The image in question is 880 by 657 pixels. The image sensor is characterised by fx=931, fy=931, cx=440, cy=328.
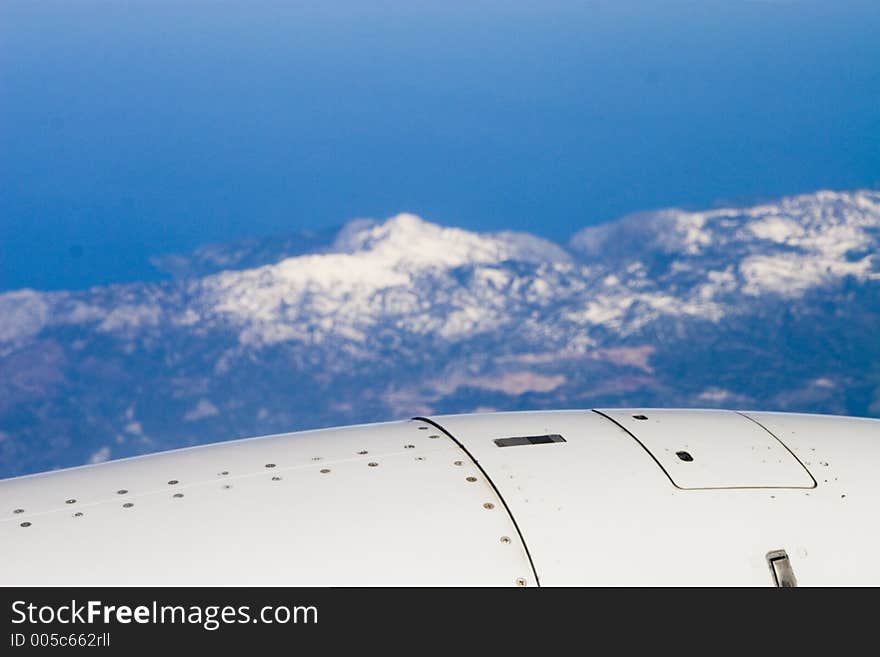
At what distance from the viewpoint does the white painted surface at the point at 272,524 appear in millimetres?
4684

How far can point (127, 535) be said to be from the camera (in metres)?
4.93

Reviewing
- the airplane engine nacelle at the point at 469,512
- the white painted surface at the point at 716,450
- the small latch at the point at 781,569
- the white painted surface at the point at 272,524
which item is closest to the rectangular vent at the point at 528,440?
the airplane engine nacelle at the point at 469,512

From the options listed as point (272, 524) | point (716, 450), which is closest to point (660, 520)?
point (716, 450)

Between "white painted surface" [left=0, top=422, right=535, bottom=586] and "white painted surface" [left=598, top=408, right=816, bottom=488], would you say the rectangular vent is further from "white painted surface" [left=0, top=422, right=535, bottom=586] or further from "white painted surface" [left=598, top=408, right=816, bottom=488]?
"white painted surface" [left=598, top=408, right=816, bottom=488]

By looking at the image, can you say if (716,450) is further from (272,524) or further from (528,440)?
(272,524)

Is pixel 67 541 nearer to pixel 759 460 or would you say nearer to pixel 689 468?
pixel 689 468

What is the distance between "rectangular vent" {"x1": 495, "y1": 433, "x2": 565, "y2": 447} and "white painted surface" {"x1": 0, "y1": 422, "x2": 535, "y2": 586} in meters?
0.31

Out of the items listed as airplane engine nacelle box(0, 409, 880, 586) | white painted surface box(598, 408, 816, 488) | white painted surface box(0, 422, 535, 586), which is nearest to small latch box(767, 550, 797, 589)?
airplane engine nacelle box(0, 409, 880, 586)

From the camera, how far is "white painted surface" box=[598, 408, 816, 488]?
5.56 meters

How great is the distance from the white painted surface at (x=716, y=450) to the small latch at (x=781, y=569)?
492mm

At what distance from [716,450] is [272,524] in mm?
2819

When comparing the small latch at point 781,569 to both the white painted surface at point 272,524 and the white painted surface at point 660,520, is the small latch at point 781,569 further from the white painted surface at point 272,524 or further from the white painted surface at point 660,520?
the white painted surface at point 272,524
